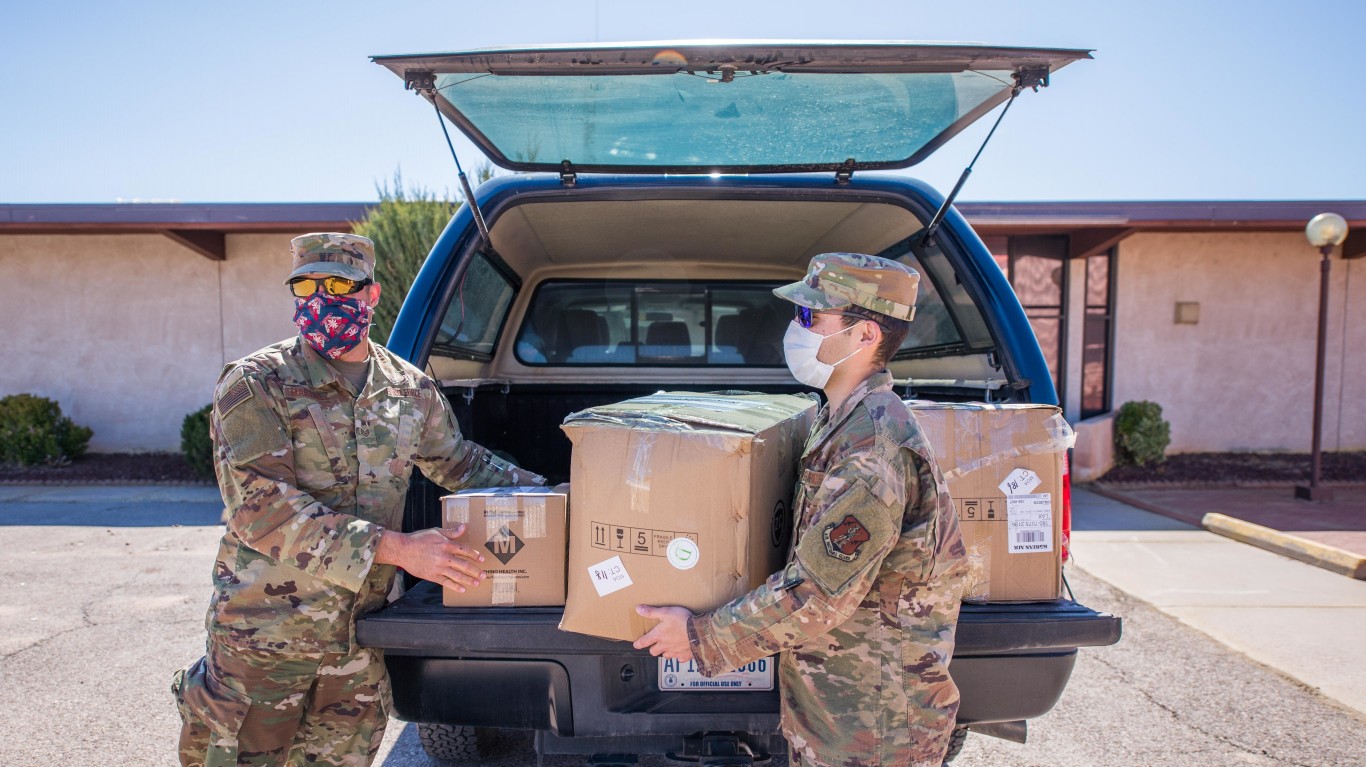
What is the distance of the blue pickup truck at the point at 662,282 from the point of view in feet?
6.40

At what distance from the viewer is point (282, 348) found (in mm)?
2039

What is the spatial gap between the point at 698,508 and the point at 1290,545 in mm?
6145

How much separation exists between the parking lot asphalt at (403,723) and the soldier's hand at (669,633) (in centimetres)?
147

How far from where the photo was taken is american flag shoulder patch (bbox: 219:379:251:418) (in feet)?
6.13

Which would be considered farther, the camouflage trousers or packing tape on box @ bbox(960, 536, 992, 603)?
packing tape on box @ bbox(960, 536, 992, 603)

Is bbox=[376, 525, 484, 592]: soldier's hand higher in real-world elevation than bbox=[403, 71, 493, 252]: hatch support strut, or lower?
lower

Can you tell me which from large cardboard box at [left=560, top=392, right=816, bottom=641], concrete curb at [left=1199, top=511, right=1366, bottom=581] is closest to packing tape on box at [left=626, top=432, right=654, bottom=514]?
large cardboard box at [left=560, top=392, right=816, bottom=641]

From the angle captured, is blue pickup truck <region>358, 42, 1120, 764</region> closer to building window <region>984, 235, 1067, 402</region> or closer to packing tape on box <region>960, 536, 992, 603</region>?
packing tape on box <region>960, 536, 992, 603</region>

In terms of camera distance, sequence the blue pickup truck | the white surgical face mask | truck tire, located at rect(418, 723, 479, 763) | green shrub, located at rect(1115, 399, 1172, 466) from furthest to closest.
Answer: green shrub, located at rect(1115, 399, 1172, 466), truck tire, located at rect(418, 723, 479, 763), the blue pickup truck, the white surgical face mask

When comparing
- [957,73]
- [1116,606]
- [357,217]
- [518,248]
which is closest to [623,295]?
[518,248]

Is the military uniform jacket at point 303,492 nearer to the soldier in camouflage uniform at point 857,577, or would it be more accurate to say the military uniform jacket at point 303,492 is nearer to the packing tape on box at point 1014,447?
the soldier in camouflage uniform at point 857,577

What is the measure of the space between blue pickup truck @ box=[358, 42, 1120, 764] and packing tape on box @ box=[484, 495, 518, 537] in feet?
0.69

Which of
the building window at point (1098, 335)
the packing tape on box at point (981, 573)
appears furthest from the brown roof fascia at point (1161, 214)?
the packing tape on box at point (981, 573)

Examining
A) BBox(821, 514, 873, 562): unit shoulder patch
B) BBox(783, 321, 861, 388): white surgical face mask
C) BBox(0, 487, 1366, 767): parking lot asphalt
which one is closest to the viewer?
BBox(821, 514, 873, 562): unit shoulder patch
